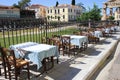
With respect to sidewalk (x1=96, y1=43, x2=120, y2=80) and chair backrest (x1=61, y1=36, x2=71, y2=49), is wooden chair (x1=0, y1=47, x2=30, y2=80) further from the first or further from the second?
chair backrest (x1=61, y1=36, x2=71, y2=49)

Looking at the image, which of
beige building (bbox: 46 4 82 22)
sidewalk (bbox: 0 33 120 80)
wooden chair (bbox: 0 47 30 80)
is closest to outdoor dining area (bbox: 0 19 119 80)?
wooden chair (bbox: 0 47 30 80)

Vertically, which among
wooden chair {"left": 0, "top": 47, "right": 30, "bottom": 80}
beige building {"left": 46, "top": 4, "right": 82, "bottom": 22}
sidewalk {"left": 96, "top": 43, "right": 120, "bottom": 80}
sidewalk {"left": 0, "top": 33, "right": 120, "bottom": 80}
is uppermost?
beige building {"left": 46, "top": 4, "right": 82, "bottom": 22}

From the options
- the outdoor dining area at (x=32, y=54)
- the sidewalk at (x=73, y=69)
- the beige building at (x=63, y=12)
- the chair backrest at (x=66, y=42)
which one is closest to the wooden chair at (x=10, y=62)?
the outdoor dining area at (x=32, y=54)

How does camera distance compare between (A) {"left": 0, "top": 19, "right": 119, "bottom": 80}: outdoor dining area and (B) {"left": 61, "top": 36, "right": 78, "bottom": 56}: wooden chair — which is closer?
(A) {"left": 0, "top": 19, "right": 119, "bottom": 80}: outdoor dining area

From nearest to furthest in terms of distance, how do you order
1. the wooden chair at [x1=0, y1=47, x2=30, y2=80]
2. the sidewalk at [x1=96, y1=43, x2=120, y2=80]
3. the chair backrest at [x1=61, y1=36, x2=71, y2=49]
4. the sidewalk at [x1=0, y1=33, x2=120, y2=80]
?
the wooden chair at [x1=0, y1=47, x2=30, y2=80]
the sidewalk at [x1=0, y1=33, x2=120, y2=80]
the sidewalk at [x1=96, y1=43, x2=120, y2=80]
the chair backrest at [x1=61, y1=36, x2=71, y2=49]

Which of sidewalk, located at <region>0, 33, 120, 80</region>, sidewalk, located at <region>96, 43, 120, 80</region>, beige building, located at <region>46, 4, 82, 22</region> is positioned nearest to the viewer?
sidewalk, located at <region>0, 33, 120, 80</region>

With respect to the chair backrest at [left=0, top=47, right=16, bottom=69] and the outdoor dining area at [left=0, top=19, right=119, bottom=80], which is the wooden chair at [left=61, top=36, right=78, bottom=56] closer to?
the outdoor dining area at [left=0, top=19, right=119, bottom=80]

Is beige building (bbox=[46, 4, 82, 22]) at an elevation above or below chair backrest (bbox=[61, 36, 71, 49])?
above

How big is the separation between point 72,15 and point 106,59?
→ 60.8 metres

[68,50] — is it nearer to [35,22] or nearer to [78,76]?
[35,22]

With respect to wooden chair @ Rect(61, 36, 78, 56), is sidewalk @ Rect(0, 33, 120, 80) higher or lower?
lower

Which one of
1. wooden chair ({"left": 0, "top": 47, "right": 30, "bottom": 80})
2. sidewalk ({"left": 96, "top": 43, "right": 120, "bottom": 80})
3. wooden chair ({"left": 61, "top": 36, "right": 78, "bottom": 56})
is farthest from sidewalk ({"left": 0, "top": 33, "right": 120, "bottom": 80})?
wooden chair ({"left": 0, "top": 47, "right": 30, "bottom": 80})

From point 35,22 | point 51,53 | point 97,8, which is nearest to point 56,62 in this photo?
point 51,53

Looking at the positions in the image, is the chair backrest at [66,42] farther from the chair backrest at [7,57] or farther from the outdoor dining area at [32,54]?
the chair backrest at [7,57]
